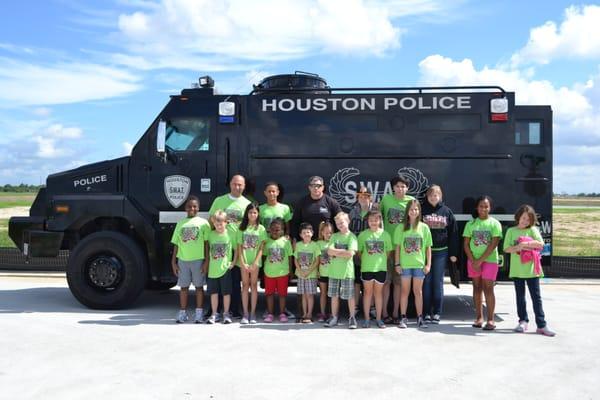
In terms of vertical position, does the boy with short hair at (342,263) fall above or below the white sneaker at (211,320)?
above

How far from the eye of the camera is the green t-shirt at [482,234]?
265 inches

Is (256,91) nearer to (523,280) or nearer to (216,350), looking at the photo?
(216,350)

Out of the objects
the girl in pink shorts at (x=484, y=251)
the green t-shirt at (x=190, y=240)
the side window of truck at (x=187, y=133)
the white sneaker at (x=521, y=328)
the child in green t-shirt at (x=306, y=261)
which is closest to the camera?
the white sneaker at (x=521, y=328)

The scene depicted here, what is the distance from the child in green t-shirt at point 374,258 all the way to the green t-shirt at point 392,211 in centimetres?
26

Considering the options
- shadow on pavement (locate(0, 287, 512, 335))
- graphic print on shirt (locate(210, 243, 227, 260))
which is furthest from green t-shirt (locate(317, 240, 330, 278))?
graphic print on shirt (locate(210, 243, 227, 260))

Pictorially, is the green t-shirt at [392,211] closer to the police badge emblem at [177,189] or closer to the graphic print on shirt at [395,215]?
the graphic print on shirt at [395,215]

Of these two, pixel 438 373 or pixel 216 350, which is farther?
pixel 216 350

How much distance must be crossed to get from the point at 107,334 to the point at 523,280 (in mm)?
5057

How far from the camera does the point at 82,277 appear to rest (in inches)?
305

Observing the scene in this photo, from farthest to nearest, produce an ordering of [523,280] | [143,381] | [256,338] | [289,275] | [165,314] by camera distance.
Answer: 1. [165,314]
2. [289,275]
3. [523,280]
4. [256,338]
5. [143,381]

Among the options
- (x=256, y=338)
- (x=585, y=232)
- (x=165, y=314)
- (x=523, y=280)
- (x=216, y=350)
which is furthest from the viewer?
(x=585, y=232)

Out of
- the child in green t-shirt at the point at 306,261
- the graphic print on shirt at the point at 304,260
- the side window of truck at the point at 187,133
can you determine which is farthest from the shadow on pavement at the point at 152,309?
the side window of truck at the point at 187,133

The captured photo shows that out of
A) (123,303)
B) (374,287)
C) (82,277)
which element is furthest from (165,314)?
(374,287)

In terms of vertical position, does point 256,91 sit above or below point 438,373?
above
